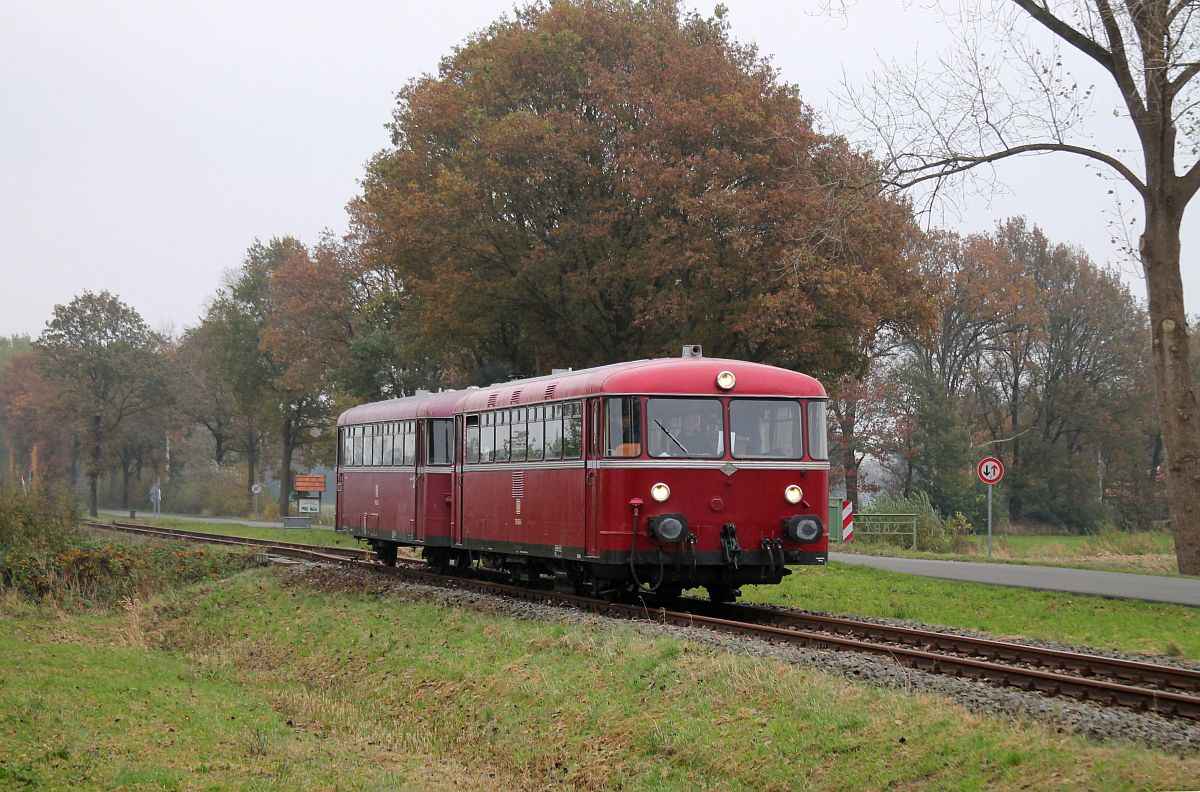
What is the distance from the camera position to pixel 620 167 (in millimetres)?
30438

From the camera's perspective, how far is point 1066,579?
21.8 meters

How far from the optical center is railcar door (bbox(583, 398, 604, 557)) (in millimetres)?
16391

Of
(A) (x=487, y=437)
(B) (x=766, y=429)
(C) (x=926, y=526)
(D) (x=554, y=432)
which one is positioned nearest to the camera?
(B) (x=766, y=429)

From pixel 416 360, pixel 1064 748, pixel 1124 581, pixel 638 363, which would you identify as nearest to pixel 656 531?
pixel 638 363

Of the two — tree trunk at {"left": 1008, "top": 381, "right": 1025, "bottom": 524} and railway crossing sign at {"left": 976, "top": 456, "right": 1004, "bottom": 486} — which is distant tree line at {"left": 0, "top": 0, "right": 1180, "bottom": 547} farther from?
tree trunk at {"left": 1008, "top": 381, "right": 1025, "bottom": 524}

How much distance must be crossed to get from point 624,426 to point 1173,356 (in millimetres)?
10618

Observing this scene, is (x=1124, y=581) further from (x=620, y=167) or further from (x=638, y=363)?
(x=620, y=167)

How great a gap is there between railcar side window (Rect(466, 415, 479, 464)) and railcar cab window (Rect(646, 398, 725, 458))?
565 centimetres

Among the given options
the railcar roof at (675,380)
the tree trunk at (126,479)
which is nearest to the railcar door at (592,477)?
the railcar roof at (675,380)

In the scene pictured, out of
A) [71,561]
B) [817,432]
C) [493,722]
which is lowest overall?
[493,722]

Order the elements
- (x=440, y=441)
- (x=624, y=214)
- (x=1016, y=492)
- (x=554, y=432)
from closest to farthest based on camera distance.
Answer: (x=554, y=432) → (x=440, y=441) → (x=624, y=214) → (x=1016, y=492)

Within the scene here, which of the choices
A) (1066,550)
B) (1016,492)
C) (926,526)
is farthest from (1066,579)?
(1016,492)

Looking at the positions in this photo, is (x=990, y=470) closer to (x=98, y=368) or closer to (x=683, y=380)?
(x=683, y=380)

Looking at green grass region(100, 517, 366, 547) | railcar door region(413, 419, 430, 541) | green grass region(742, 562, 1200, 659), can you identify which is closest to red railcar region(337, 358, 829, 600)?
green grass region(742, 562, 1200, 659)
